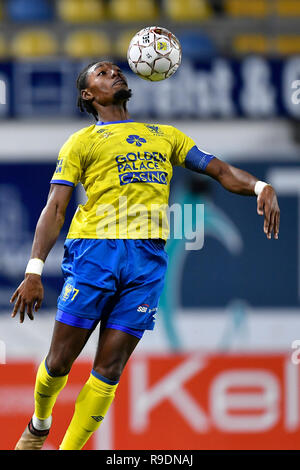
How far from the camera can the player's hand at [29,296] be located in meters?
4.52

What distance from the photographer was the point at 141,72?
4.98 m

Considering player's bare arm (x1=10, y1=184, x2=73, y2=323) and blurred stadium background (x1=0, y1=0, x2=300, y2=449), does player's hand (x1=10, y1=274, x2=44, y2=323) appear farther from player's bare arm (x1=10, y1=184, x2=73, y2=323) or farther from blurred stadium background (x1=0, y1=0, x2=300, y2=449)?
blurred stadium background (x1=0, y1=0, x2=300, y2=449)

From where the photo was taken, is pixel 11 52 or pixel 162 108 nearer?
pixel 162 108

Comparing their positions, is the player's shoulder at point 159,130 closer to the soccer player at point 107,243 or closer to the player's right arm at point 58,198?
the soccer player at point 107,243

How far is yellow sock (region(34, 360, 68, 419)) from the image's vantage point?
483 cm

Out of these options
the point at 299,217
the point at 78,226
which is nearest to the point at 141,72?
the point at 78,226

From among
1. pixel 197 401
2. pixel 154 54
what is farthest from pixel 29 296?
pixel 197 401

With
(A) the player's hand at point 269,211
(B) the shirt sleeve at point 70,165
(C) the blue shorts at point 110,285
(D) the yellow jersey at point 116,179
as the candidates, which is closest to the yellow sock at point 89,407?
(C) the blue shorts at point 110,285

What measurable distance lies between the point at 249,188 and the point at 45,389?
1.54 m

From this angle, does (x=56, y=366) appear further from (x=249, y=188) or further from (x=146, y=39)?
(x=146, y=39)

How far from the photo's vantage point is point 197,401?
8766 millimetres

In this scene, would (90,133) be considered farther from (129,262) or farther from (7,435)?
(7,435)

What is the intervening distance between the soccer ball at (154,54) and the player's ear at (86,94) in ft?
0.95

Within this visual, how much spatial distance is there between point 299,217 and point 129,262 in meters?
4.47
